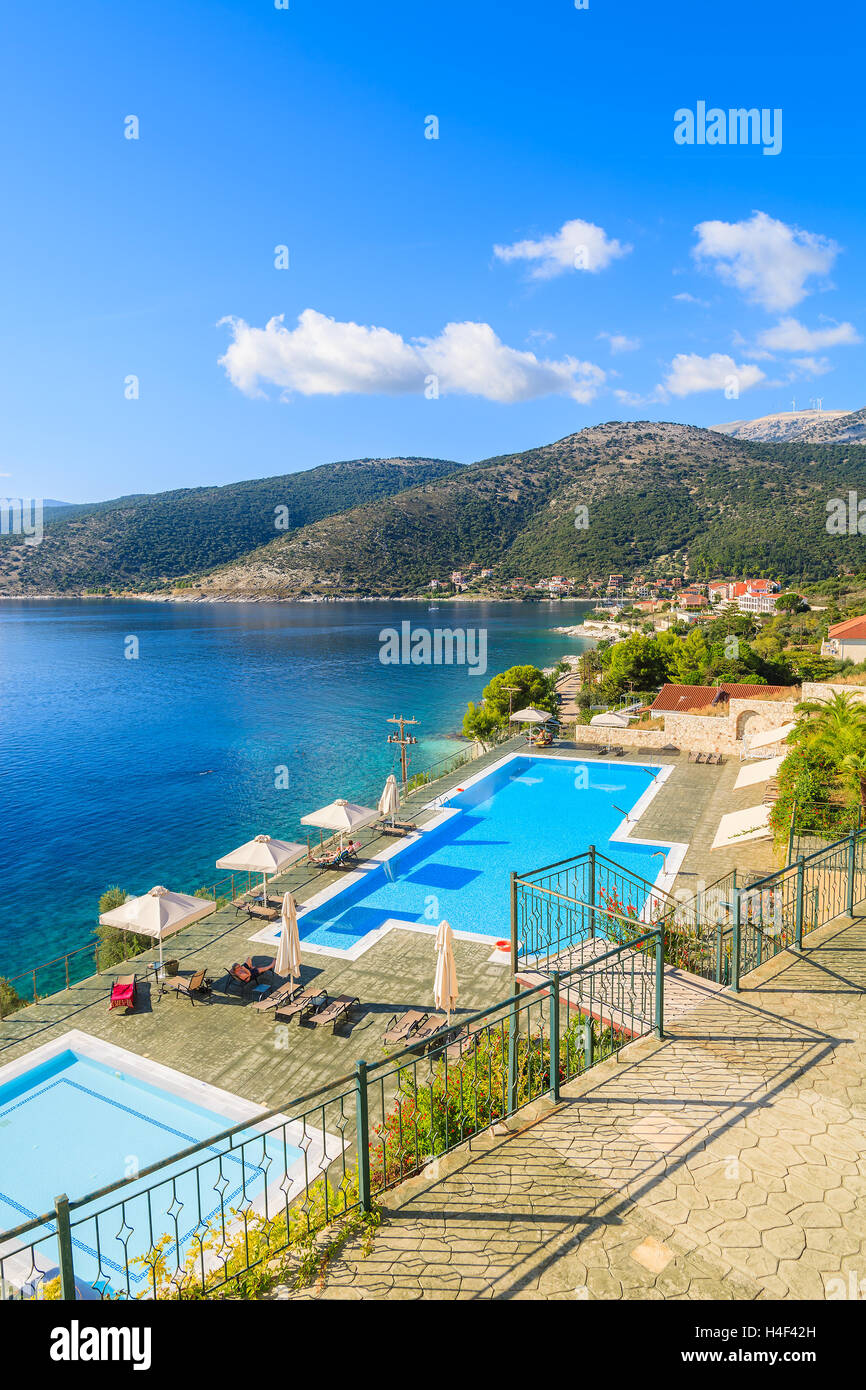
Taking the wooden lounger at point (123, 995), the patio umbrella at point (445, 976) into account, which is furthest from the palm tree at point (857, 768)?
the wooden lounger at point (123, 995)

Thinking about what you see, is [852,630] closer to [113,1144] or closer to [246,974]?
[246,974]

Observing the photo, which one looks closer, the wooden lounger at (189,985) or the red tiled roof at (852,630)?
the wooden lounger at (189,985)

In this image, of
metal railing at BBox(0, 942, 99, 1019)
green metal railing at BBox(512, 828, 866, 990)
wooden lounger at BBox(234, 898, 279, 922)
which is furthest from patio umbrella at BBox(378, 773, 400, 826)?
metal railing at BBox(0, 942, 99, 1019)

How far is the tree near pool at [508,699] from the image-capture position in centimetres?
3488

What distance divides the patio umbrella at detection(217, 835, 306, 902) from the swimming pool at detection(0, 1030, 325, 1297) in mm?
4351

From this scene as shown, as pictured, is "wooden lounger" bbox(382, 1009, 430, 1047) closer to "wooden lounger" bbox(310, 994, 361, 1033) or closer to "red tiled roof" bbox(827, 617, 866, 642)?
"wooden lounger" bbox(310, 994, 361, 1033)

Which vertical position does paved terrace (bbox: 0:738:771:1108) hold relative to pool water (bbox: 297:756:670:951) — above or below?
below

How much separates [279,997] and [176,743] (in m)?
37.1

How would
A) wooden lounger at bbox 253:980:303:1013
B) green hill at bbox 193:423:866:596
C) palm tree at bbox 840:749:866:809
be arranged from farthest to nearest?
green hill at bbox 193:423:866:596
palm tree at bbox 840:749:866:809
wooden lounger at bbox 253:980:303:1013

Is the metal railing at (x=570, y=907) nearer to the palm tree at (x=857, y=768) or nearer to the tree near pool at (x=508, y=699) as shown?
the palm tree at (x=857, y=768)

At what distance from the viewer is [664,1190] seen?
4.57m

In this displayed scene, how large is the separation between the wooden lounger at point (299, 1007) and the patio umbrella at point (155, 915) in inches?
109

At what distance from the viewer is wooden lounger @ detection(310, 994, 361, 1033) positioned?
390 inches

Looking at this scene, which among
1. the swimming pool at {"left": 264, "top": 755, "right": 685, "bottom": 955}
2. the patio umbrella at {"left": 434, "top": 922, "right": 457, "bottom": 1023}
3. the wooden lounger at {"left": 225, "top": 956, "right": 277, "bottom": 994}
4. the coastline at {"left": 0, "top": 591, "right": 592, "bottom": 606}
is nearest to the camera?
the patio umbrella at {"left": 434, "top": 922, "right": 457, "bottom": 1023}
